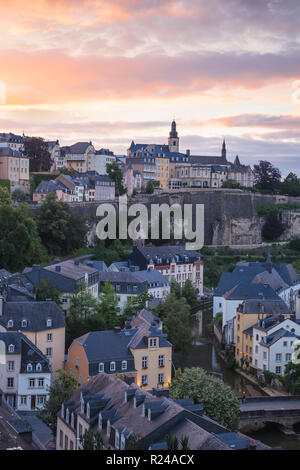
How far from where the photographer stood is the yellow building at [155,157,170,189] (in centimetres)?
8750

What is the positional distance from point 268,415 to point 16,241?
2640 cm

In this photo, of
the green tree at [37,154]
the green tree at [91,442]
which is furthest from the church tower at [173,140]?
the green tree at [91,442]

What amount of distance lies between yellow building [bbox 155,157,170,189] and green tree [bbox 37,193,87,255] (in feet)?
104

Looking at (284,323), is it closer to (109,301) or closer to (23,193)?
(109,301)

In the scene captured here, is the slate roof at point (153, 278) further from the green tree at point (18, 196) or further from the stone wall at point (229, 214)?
the stone wall at point (229, 214)

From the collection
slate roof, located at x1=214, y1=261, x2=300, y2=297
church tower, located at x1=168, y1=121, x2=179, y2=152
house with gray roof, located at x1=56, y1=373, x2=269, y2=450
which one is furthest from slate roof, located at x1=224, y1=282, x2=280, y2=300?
church tower, located at x1=168, y1=121, x2=179, y2=152

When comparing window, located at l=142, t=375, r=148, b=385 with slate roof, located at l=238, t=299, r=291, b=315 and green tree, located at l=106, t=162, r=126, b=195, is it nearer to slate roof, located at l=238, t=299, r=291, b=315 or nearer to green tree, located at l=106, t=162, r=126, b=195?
slate roof, located at l=238, t=299, r=291, b=315

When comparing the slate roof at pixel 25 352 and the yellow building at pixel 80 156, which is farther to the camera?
the yellow building at pixel 80 156

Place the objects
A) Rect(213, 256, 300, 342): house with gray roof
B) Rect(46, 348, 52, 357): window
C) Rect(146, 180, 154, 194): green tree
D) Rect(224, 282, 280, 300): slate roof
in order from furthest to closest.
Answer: Rect(146, 180, 154, 194): green tree → Rect(213, 256, 300, 342): house with gray roof → Rect(224, 282, 280, 300): slate roof → Rect(46, 348, 52, 357): window

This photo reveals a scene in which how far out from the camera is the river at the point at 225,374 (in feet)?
81.4

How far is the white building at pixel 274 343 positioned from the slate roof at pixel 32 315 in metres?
9.95
